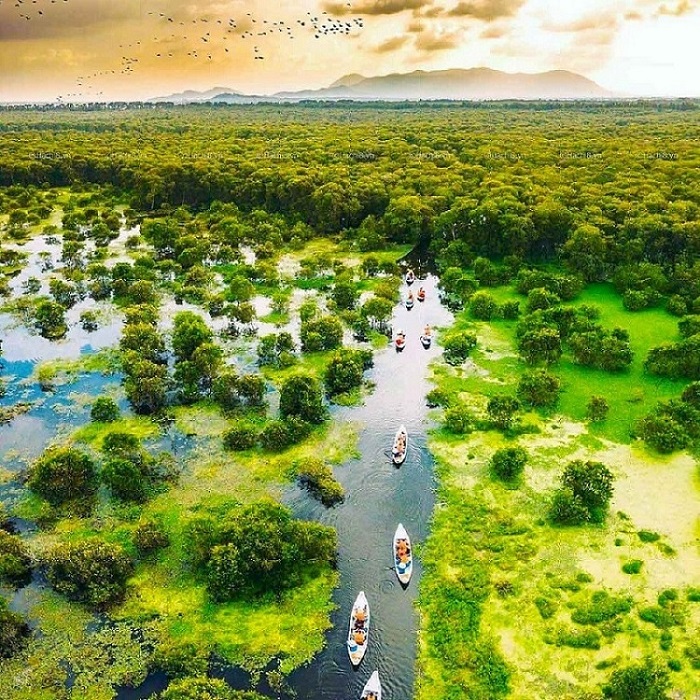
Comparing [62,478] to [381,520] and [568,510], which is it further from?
[568,510]

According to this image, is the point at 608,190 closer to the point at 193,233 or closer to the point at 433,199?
the point at 433,199

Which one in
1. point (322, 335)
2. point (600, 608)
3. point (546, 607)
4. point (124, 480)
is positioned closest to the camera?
point (600, 608)

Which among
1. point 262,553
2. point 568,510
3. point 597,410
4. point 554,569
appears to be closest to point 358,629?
point 262,553

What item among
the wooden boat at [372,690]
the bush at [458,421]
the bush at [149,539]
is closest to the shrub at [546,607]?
the wooden boat at [372,690]

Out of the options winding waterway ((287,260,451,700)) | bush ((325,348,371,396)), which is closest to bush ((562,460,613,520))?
winding waterway ((287,260,451,700))

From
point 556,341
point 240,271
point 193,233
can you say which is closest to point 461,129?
point 193,233

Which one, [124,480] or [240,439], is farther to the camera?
[240,439]
